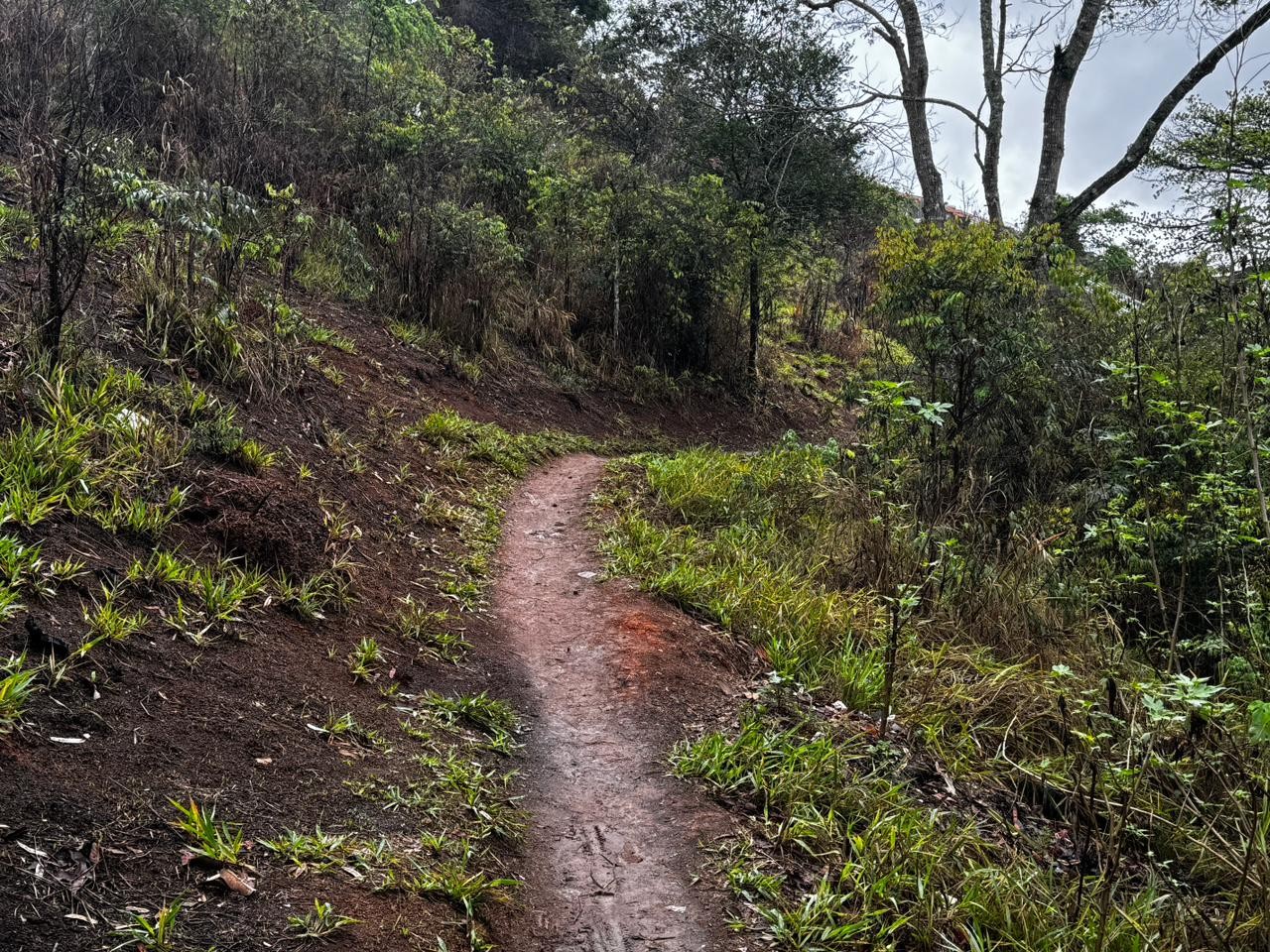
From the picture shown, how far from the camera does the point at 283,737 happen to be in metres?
3.21

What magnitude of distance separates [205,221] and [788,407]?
12.3 m

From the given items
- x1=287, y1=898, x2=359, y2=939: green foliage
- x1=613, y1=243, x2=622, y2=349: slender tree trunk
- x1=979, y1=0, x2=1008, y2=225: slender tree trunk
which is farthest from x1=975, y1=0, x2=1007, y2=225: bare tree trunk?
x1=287, y1=898, x2=359, y2=939: green foliage

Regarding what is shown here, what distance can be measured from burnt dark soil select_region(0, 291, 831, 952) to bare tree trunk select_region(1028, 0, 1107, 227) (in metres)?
8.51

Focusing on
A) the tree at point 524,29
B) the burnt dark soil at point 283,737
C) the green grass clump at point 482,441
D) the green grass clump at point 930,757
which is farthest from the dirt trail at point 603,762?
the tree at point 524,29

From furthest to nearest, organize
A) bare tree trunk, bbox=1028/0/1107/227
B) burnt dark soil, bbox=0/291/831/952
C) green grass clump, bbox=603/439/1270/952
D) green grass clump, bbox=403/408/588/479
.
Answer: bare tree trunk, bbox=1028/0/1107/227, green grass clump, bbox=403/408/588/479, green grass clump, bbox=603/439/1270/952, burnt dark soil, bbox=0/291/831/952

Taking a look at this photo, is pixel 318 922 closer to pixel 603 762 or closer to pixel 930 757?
pixel 603 762

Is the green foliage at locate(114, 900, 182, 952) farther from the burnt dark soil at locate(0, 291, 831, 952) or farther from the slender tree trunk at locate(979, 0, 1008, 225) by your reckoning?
the slender tree trunk at locate(979, 0, 1008, 225)

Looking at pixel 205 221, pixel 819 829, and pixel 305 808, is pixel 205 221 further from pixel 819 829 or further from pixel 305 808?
pixel 819 829

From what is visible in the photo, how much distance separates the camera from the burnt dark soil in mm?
2305

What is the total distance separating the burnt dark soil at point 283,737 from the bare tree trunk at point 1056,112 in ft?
27.9

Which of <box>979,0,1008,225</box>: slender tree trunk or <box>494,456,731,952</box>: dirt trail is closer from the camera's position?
<box>494,456,731,952</box>: dirt trail

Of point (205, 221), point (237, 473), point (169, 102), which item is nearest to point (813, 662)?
point (237, 473)

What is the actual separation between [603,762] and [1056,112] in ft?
35.6

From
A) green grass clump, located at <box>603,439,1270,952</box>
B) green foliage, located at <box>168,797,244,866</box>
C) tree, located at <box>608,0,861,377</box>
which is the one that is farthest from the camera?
tree, located at <box>608,0,861,377</box>
